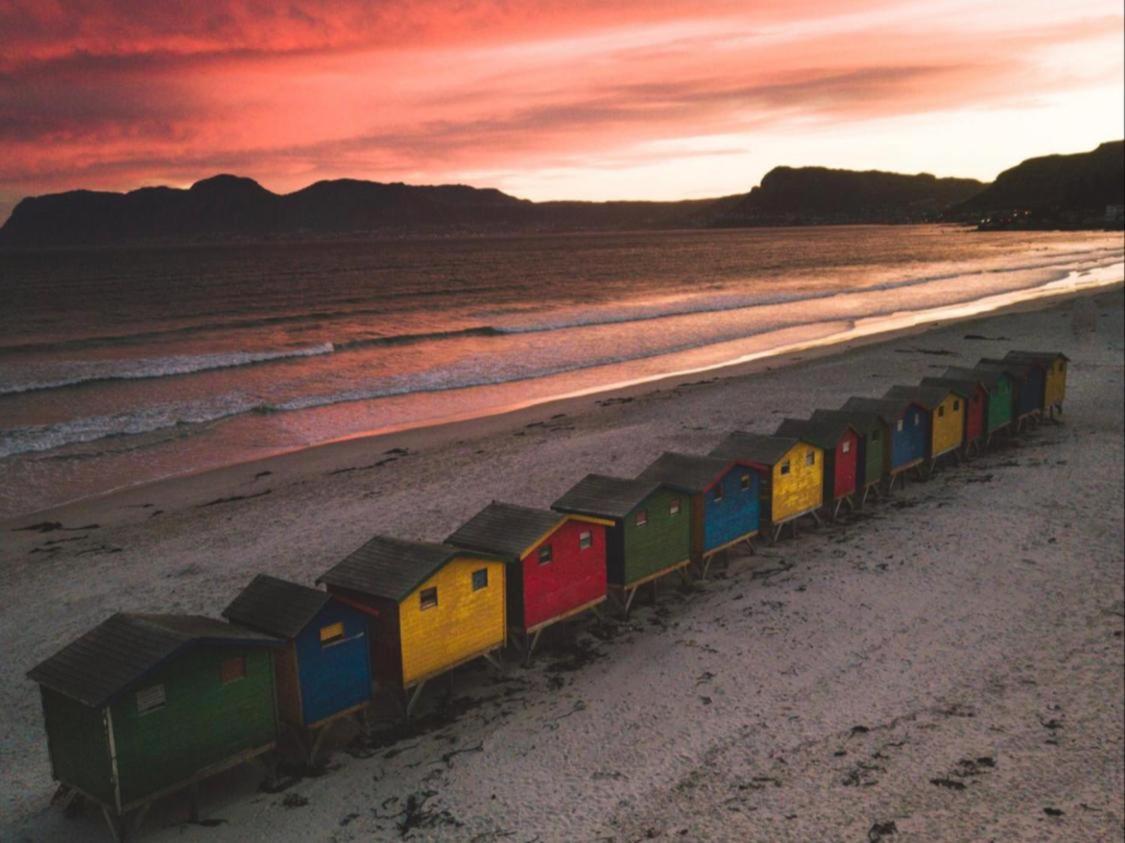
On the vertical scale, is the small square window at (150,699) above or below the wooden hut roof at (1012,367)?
below

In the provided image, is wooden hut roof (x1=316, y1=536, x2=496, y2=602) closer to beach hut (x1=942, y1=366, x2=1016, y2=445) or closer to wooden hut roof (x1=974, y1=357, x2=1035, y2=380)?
beach hut (x1=942, y1=366, x2=1016, y2=445)

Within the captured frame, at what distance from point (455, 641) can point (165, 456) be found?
2109 cm

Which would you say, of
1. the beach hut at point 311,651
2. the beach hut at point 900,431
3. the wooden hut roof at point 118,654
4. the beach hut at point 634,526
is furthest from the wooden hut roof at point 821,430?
the wooden hut roof at point 118,654

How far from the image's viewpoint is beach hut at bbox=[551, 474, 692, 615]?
17.1 metres

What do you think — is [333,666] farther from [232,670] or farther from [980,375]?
[980,375]

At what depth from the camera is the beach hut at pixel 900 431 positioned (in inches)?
933

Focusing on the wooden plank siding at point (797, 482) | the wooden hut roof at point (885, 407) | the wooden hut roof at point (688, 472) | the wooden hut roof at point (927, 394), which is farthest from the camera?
the wooden hut roof at point (927, 394)

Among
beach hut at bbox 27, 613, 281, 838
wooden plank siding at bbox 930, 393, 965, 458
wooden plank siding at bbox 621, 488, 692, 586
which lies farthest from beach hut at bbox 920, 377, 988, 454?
beach hut at bbox 27, 613, 281, 838

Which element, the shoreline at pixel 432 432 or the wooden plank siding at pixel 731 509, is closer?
the wooden plank siding at pixel 731 509

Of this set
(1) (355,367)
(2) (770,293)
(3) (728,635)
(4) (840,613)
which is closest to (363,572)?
(3) (728,635)

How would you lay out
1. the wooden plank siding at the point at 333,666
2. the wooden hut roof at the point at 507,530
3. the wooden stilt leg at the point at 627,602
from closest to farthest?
1. the wooden plank siding at the point at 333,666
2. the wooden hut roof at the point at 507,530
3. the wooden stilt leg at the point at 627,602

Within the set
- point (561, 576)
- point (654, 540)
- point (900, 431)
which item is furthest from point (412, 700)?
point (900, 431)

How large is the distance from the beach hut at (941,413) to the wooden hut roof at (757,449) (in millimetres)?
5686

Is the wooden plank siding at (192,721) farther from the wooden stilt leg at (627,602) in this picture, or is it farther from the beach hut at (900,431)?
the beach hut at (900,431)
